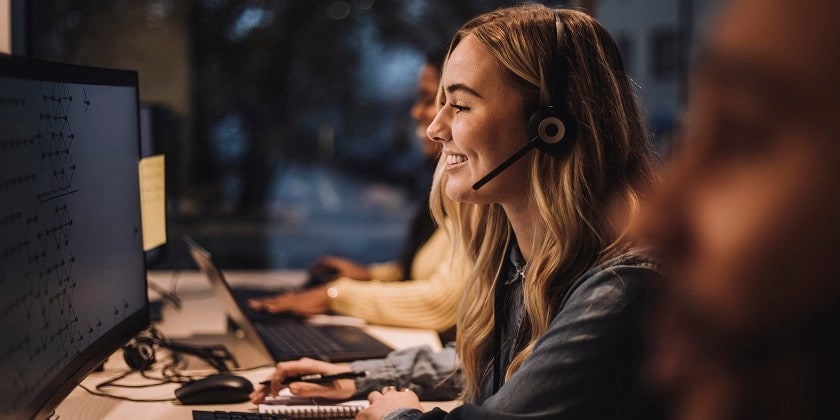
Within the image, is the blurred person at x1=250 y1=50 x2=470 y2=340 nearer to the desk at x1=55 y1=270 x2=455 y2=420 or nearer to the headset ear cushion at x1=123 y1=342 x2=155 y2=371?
the desk at x1=55 y1=270 x2=455 y2=420

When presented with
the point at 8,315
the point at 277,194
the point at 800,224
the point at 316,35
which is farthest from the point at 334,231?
the point at 800,224

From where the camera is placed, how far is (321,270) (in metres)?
2.49

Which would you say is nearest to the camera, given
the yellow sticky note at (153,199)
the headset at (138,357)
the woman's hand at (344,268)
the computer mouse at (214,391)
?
the computer mouse at (214,391)

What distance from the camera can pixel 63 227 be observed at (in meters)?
1.04

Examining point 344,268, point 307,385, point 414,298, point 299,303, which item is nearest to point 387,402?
point 307,385

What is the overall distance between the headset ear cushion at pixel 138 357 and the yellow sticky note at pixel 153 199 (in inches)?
8.3

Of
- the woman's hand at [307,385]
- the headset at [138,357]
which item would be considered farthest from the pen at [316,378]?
the headset at [138,357]

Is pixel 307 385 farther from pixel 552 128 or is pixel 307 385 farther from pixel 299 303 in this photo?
pixel 299 303

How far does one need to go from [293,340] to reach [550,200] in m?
0.77

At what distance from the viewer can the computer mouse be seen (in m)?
1.35

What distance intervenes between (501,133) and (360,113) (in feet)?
10.2

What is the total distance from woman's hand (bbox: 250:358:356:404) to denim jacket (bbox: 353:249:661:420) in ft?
1.27

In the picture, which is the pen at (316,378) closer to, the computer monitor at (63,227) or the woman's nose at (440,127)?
the computer monitor at (63,227)

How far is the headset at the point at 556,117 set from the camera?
1146mm
